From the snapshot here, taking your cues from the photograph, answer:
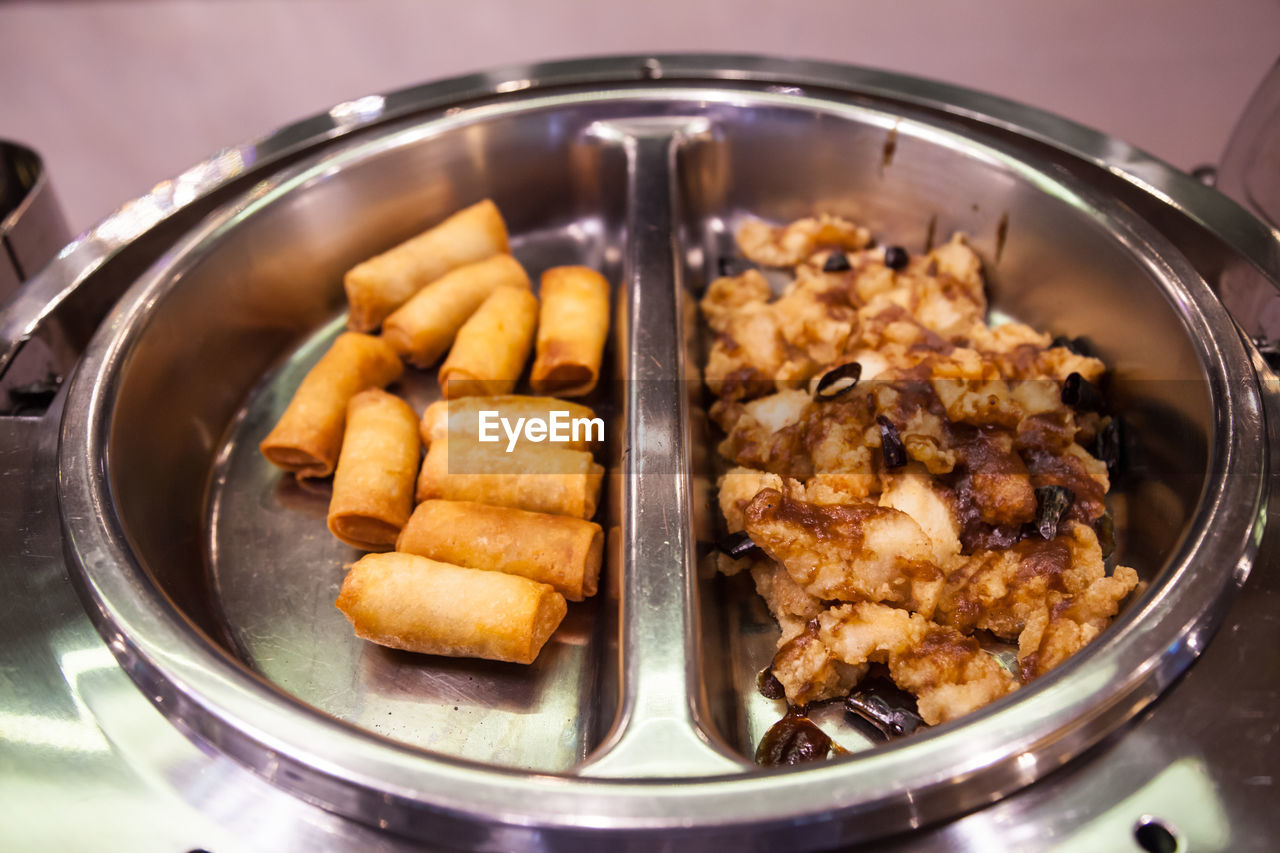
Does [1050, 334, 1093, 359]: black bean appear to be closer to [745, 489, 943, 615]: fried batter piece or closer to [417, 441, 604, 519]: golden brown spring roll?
[745, 489, 943, 615]: fried batter piece

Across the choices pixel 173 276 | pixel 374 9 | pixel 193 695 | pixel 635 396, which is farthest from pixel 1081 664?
pixel 374 9

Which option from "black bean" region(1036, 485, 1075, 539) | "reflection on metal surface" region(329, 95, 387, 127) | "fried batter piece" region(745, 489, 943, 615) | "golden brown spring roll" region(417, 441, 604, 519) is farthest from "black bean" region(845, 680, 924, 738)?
"reflection on metal surface" region(329, 95, 387, 127)

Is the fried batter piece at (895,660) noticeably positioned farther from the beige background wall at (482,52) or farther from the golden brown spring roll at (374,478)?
the beige background wall at (482,52)

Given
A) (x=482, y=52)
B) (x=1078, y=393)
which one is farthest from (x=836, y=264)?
(x=482, y=52)

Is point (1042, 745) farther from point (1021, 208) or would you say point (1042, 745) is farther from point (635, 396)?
point (1021, 208)

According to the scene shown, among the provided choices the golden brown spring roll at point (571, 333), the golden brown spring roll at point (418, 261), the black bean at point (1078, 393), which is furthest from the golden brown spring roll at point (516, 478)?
the black bean at point (1078, 393)

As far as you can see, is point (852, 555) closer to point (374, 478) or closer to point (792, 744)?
point (792, 744)

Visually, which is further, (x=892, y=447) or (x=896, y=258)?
(x=896, y=258)
